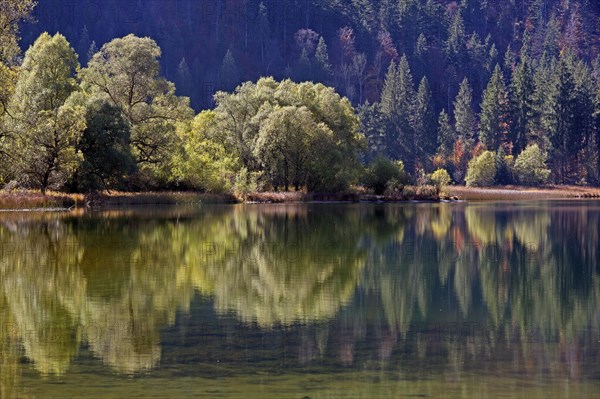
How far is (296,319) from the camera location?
19859 mm

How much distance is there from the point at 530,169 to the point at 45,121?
359ft

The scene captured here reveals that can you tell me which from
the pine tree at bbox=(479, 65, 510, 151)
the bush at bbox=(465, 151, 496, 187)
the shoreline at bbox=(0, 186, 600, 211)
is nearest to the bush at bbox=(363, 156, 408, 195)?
the shoreline at bbox=(0, 186, 600, 211)

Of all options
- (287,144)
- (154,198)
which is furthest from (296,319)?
(287,144)

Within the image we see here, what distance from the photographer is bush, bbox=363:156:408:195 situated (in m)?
106

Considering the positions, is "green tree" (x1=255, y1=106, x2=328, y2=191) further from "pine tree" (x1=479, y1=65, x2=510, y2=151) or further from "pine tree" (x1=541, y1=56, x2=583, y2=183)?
"pine tree" (x1=479, y1=65, x2=510, y2=151)

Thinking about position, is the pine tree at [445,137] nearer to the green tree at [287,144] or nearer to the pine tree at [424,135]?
the pine tree at [424,135]

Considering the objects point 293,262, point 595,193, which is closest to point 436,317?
point 293,262

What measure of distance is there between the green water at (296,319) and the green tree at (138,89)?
49399 millimetres

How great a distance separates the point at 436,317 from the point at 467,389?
22.2 ft

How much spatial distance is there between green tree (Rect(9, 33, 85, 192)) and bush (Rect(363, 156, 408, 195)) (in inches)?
1596

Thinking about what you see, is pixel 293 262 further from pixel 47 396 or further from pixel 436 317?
pixel 47 396

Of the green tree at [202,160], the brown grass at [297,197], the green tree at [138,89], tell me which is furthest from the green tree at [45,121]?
the brown grass at [297,197]

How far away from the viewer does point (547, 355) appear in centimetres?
1628

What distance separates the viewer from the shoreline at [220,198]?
70562 mm
